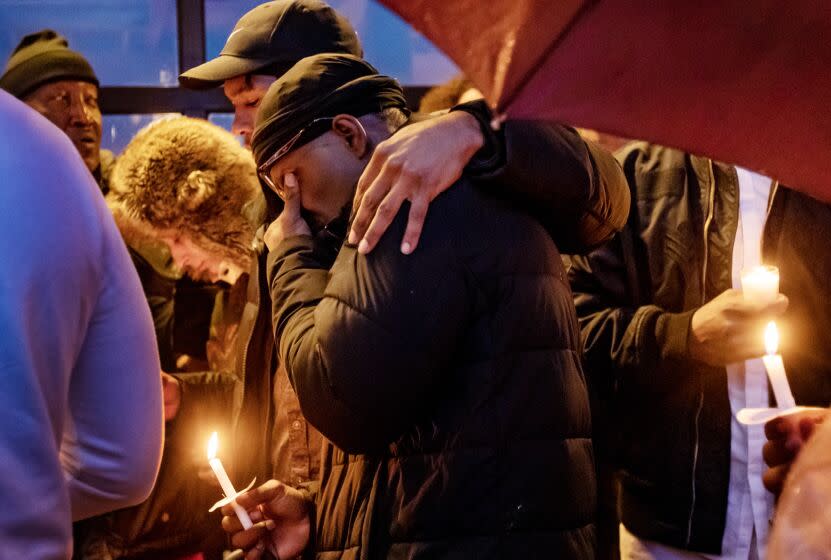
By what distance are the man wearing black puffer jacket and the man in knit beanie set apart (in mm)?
1964

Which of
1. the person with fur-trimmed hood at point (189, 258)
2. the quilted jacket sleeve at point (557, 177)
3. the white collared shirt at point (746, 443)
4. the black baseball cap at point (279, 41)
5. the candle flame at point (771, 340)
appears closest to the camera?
the quilted jacket sleeve at point (557, 177)

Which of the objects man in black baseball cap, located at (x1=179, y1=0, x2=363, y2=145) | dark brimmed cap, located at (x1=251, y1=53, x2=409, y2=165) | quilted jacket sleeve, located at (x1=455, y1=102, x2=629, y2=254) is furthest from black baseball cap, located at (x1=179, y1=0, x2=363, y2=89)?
quilted jacket sleeve, located at (x1=455, y1=102, x2=629, y2=254)

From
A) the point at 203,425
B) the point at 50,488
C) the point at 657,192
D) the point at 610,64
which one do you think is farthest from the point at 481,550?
the point at 203,425

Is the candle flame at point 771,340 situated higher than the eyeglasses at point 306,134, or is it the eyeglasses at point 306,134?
the eyeglasses at point 306,134

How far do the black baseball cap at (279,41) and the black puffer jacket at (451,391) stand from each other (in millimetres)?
1037

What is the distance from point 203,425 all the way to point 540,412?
1439mm

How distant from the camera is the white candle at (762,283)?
1932mm

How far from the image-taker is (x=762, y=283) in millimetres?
1934

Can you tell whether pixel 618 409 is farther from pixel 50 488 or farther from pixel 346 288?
pixel 50 488

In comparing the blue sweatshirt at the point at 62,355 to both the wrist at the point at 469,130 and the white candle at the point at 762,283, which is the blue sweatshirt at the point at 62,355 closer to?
the wrist at the point at 469,130

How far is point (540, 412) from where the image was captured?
60.9 inches

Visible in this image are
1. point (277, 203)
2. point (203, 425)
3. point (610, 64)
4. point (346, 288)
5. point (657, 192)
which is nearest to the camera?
point (610, 64)

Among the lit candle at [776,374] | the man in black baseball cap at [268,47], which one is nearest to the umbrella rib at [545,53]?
the lit candle at [776,374]

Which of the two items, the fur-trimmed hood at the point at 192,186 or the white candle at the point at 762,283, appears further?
the fur-trimmed hood at the point at 192,186
